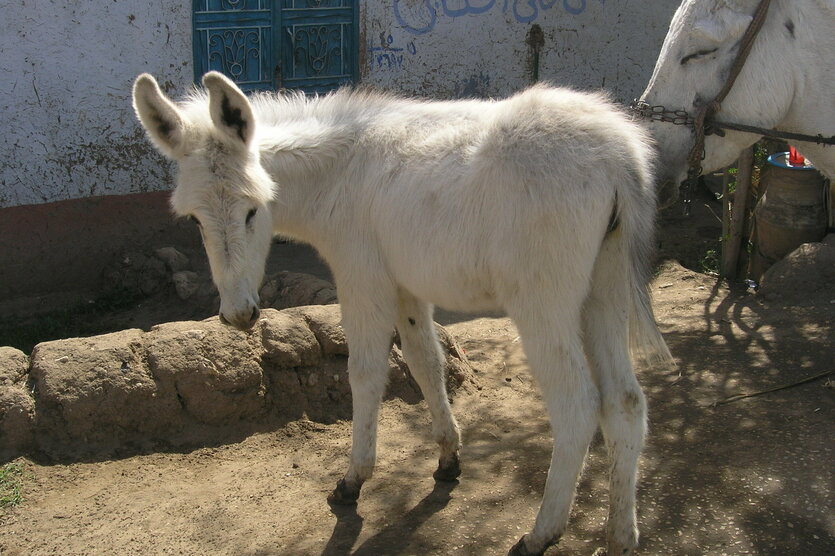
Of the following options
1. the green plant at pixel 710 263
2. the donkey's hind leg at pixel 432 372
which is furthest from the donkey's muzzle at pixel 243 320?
the green plant at pixel 710 263

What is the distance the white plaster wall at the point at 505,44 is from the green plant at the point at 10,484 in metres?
5.28

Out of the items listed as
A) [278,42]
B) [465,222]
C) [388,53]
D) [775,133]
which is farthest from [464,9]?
[465,222]

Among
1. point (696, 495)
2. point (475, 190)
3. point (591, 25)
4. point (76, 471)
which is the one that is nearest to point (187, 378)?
point (76, 471)

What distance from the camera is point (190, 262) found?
292 inches

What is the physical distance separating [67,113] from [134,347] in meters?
3.43

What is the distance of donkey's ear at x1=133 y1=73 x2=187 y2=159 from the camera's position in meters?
3.36

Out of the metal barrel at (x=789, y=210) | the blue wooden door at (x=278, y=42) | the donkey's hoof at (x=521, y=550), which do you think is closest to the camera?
the donkey's hoof at (x=521, y=550)

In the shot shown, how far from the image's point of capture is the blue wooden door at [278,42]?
748cm

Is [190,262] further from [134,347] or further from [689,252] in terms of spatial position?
[689,252]

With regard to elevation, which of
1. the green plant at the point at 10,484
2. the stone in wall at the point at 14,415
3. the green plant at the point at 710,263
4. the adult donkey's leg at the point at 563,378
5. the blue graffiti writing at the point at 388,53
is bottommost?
the green plant at the point at 10,484

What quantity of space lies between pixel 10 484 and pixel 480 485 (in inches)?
93.7

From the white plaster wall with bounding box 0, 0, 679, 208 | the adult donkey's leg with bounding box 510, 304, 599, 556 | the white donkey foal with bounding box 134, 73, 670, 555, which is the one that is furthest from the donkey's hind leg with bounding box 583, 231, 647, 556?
the white plaster wall with bounding box 0, 0, 679, 208

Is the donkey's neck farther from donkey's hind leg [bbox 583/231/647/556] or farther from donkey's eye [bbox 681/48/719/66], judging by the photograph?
donkey's eye [bbox 681/48/719/66]

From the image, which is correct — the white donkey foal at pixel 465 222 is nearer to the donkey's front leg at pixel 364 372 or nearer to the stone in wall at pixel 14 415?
the donkey's front leg at pixel 364 372
